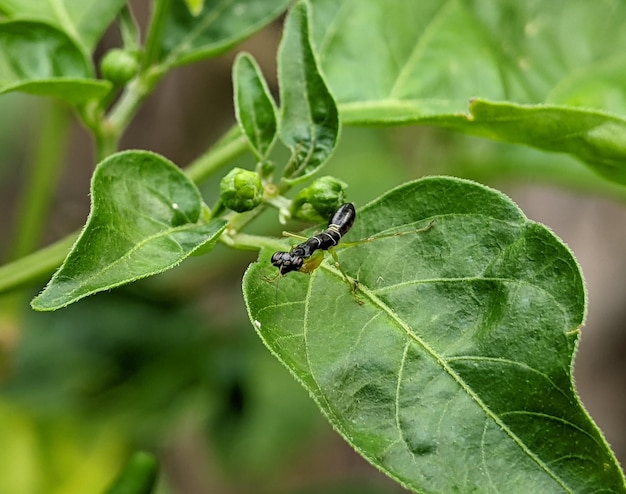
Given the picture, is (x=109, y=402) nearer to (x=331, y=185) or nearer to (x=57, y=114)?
(x=57, y=114)

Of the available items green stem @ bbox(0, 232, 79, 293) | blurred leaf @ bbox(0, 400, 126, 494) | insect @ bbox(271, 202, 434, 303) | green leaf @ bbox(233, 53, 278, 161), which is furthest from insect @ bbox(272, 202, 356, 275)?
blurred leaf @ bbox(0, 400, 126, 494)

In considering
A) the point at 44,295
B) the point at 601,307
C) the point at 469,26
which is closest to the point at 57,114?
the point at 469,26

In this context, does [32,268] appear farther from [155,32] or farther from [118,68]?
[155,32]

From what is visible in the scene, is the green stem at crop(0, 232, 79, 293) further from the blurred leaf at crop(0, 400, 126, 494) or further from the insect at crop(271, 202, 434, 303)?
the blurred leaf at crop(0, 400, 126, 494)

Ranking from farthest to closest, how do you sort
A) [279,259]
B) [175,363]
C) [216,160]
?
[175,363] < [216,160] < [279,259]

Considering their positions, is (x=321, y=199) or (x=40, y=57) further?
(x=40, y=57)

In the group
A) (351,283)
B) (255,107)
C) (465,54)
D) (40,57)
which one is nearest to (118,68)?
(40,57)
